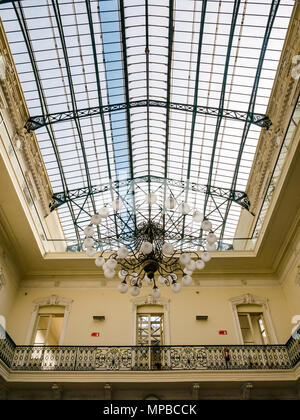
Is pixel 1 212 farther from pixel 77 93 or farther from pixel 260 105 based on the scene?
pixel 260 105

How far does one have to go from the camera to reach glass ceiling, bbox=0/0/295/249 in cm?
1048

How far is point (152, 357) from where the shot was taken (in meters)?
10.6

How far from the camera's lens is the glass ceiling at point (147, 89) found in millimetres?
10484

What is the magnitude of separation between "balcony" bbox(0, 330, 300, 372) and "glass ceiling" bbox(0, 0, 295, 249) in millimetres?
3990

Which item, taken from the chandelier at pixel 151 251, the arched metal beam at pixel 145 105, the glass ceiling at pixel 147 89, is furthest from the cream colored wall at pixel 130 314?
the arched metal beam at pixel 145 105

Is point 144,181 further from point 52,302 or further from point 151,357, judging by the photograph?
point 151,357

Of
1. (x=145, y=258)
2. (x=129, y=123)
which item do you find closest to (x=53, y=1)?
(x=129, y=123)

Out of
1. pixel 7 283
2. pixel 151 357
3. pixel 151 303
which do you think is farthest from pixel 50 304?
pixel 151 357

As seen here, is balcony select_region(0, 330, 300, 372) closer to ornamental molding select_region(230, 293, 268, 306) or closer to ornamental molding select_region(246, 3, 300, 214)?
ornamental molding select_region(230, 293, 268, 306)

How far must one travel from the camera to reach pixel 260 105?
12.1 metres

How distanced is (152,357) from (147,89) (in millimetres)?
9618

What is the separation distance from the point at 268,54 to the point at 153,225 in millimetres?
7190

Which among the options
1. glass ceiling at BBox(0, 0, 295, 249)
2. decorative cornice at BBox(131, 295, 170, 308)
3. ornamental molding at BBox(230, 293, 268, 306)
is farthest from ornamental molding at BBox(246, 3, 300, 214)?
decorative cornice at BBox(131, 295, 170, 308)

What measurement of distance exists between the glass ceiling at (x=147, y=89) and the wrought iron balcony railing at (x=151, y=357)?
3992 mm
